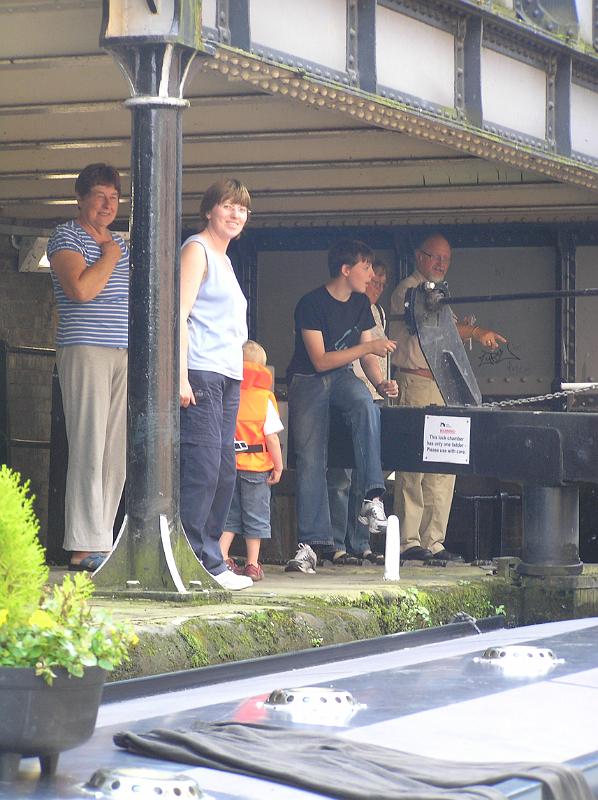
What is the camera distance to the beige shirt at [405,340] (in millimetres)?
10141

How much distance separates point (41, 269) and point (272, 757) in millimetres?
11581

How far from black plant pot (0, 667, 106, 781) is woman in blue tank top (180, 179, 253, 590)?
14.0 feet

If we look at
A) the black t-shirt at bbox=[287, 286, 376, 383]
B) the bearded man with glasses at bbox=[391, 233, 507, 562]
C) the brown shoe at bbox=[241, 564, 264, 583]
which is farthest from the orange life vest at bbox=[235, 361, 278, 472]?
the bearded man with glasses at bbox=[391, 233, 507, 562]

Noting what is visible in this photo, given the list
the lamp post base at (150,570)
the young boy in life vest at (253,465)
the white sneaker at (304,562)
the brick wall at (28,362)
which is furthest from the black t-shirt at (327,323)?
the brick wall at (28,362)

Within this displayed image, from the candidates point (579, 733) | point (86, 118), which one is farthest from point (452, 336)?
point (579, 733)

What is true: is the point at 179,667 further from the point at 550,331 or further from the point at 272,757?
the point at 550,331

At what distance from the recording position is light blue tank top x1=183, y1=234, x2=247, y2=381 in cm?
717

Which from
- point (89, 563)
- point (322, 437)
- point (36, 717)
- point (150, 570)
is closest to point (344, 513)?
point (322, 437)

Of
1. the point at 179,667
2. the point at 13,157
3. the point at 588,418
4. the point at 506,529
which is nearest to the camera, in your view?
the point at 179,667

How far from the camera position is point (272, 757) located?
9.00 feet

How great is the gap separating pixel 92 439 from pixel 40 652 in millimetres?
5047

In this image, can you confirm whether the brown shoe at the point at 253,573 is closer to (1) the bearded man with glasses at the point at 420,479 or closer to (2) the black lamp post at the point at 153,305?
(2) the black lamp post at the point at 153,305

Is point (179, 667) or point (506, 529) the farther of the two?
point (506, 529)

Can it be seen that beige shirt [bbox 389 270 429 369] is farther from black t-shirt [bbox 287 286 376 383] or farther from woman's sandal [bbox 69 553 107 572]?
woman's sandal [bbox 69 553 107 572]
